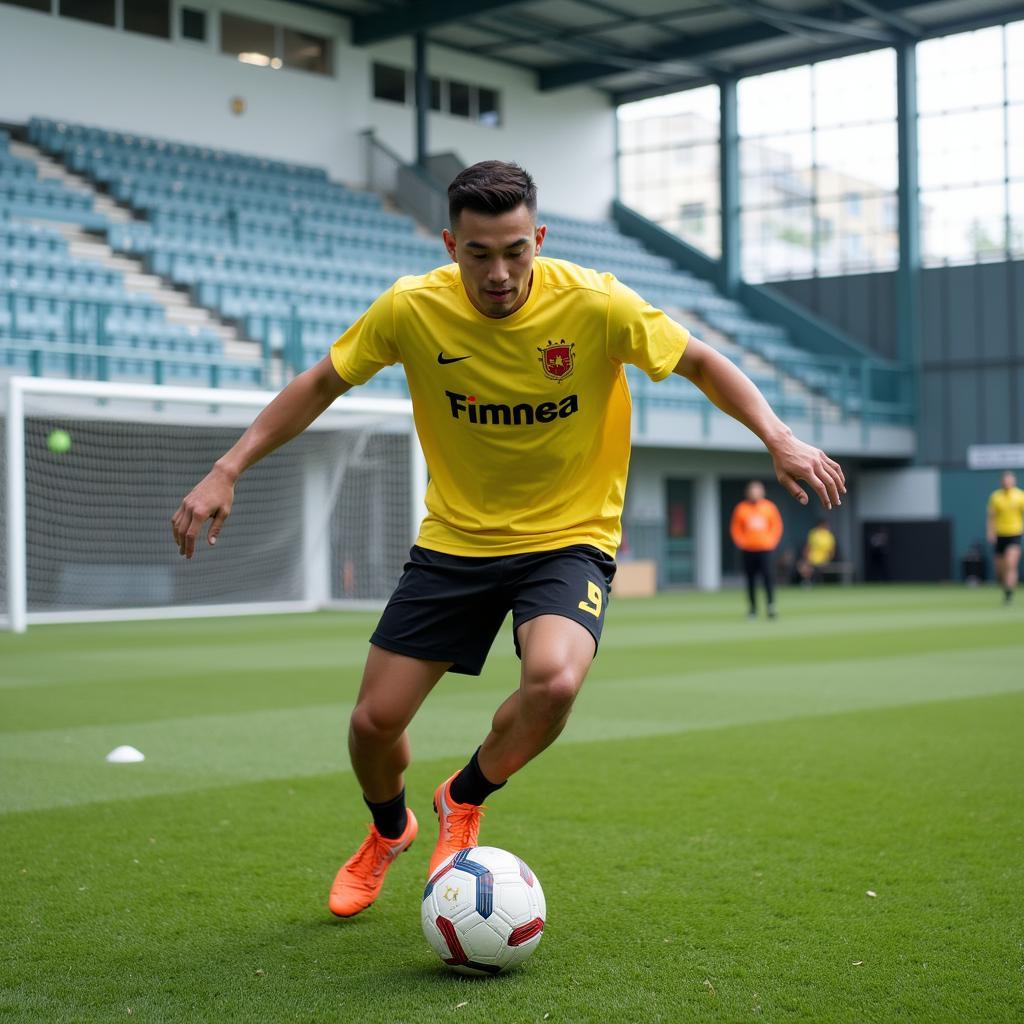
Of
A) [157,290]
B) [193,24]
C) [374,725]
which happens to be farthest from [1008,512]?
[374,725]

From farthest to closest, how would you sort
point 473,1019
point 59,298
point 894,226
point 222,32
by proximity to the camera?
point 894,226
point 222,32
point 59,298
point 473,1019

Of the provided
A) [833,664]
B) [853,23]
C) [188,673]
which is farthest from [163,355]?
[853,23]

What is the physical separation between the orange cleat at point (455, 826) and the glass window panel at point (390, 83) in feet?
101

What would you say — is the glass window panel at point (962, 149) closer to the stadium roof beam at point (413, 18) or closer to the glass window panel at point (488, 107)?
the glass window panel at point (488, 107)

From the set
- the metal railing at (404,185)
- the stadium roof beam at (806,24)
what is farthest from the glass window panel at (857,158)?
the metal railing at (404,185)

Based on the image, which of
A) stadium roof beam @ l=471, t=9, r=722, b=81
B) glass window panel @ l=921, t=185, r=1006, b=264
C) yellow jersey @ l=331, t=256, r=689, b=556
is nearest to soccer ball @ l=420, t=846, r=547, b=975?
yellow jersey @ l=331, t=256, r=689, b=556

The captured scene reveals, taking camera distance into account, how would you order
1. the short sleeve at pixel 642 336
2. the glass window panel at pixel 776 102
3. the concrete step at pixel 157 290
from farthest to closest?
1. the glass window panel at pixel 776 102
2. the concrete step at pixel 157 290
3. the short sleeve at pixel 642 336

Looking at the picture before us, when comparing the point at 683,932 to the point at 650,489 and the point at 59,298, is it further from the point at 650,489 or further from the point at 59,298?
the point at 650,489

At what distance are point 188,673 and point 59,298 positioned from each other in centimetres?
959

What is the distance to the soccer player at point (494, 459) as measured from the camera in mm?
4230

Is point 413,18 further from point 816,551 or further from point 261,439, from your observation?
point 261,439

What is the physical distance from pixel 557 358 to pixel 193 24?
2786 cm

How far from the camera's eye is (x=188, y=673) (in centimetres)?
1252

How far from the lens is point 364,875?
4605 millimetres
